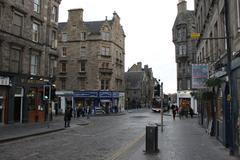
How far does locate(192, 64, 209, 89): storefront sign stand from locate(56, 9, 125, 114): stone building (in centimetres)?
4076

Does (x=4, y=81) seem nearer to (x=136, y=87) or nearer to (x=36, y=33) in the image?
(x=36, y=33)

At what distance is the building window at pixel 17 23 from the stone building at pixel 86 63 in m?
30.4

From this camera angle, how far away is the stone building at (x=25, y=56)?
91.5 ft

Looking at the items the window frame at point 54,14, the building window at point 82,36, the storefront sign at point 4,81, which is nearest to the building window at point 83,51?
the building window at point 82,36

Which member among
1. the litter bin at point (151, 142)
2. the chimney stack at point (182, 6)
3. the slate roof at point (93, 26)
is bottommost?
the litter bin at point (151, 142)

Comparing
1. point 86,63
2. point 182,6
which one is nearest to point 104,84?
point 86,63

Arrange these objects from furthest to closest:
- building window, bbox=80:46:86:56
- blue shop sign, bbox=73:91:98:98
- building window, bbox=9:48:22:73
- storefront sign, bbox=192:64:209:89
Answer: building window, bbox=80:46:86:56, blue shop sign, bbox=73:91:98:98, building window, bbox=9:48:22:73, storefront sign, bbox=192:64:209:89

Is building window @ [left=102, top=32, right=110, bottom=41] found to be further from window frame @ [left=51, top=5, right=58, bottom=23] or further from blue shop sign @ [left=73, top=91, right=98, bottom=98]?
window frame @ [left=51, top=5, right=58, bottom=23]

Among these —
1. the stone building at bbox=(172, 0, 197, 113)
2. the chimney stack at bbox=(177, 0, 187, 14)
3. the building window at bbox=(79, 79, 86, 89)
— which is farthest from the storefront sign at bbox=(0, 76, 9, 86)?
the chimney stack at bbox=(177, 0, 187, 14)

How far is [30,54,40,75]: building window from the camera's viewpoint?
3266 centimetres

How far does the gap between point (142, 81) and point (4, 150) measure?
95385 mm

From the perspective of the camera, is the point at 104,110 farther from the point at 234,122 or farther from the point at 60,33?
the point at 234,122

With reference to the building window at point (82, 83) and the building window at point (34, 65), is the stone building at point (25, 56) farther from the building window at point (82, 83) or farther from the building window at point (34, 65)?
the building window at point (82, 83)

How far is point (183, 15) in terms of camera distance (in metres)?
62.5
